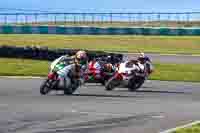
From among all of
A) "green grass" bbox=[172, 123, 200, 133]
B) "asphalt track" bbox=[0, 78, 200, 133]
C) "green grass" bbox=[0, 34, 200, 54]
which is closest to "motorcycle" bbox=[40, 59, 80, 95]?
"asphalt track" bbox=[0, 78, 200, 133]

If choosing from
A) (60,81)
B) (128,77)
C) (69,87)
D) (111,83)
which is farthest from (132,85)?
(60,81)

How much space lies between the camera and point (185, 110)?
18.5 m

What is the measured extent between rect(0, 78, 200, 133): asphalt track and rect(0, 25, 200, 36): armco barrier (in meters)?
46.4

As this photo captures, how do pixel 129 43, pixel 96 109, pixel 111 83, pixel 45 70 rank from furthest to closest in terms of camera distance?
pixel 129 43, pixel 45 70, pixel 111 83, pixel 96 109

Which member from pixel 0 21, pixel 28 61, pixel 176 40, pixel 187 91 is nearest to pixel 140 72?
pixel 187 91

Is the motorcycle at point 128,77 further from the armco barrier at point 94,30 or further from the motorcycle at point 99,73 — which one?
the armco barrier at point 94,30

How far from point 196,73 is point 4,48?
9580 millimetres

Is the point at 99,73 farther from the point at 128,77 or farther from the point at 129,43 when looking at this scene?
the point at 129,43

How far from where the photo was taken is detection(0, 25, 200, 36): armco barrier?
2837 inches

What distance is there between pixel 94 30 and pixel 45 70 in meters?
42.5

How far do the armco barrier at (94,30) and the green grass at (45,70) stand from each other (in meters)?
35.0

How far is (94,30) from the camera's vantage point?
74.1 metres

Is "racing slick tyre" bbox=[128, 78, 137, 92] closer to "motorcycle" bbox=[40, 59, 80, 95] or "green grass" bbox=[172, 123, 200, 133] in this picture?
"motorcycle" bbox=[40, 59, 80, 95]

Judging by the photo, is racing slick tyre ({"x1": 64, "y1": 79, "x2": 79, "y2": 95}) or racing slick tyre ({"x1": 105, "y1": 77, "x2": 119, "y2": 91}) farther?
racing slick tyre ({"x1": 105, "y1": 77, "x2": 119, "y2": 91})
